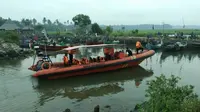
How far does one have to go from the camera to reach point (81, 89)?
15266 mm

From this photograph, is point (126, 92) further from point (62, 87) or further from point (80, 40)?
point (80, 40)

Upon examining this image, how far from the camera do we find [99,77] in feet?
59.3

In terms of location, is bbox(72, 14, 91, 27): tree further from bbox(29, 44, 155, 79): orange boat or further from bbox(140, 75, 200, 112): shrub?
bbox(140, 75, 200, 112): shrub

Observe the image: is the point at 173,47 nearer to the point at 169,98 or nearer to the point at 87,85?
the point at 87,85

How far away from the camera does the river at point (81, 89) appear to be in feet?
40.1

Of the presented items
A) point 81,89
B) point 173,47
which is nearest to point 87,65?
point 81,89

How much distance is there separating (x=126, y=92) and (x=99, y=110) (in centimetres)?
341

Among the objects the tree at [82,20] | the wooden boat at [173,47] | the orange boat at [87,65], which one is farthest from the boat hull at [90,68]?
the tree at [82,20]

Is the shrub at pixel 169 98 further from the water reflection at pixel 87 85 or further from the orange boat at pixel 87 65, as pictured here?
the orange boat at pixel 87 65

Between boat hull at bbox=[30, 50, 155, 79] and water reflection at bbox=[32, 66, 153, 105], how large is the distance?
354 millimetres

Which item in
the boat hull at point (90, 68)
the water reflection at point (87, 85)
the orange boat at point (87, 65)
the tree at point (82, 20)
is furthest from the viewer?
the tree at point (82, 20)

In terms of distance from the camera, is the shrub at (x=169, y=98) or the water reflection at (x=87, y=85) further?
the water reflection at (x=87, y=85)

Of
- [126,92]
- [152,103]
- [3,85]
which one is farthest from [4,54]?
[152,103]

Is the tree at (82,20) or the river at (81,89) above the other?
the tree at (82,20)
